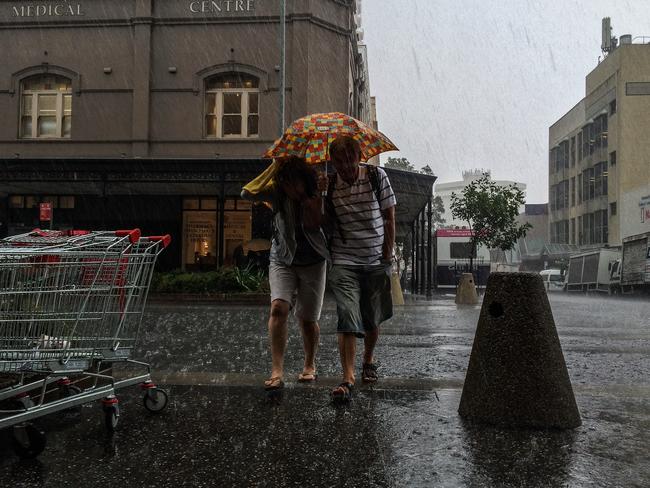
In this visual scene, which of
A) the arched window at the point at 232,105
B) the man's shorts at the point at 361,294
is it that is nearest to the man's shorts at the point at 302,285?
the man's shorts at the point at 361,294

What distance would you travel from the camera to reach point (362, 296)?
487cm

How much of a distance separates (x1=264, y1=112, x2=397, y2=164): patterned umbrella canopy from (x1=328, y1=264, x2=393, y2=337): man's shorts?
0.95 meters

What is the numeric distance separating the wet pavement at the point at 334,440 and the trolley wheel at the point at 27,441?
2.4 inches

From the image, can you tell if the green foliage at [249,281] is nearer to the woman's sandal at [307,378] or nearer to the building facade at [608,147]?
the woman's sandal at [307,378]

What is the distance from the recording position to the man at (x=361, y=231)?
4.80m

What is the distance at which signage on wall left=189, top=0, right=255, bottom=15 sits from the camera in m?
22.0

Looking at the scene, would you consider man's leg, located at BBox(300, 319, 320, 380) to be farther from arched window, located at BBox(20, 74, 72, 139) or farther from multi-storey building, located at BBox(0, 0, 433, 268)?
arched window, located at BBox(20, 74, 72, 139)

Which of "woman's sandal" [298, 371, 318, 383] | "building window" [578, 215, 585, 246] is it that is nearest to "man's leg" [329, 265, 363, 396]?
"woman's sandal" [298, 371, 318, 383]

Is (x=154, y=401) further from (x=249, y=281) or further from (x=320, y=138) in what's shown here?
(x=249, y=281)

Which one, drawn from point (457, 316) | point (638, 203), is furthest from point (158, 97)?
point (638, 203)

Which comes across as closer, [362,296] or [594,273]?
[362,296]

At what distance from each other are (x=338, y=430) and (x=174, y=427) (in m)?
0.97

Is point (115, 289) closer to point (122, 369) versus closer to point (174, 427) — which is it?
point (174, 427)

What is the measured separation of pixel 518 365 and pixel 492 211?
25557 millimetres
